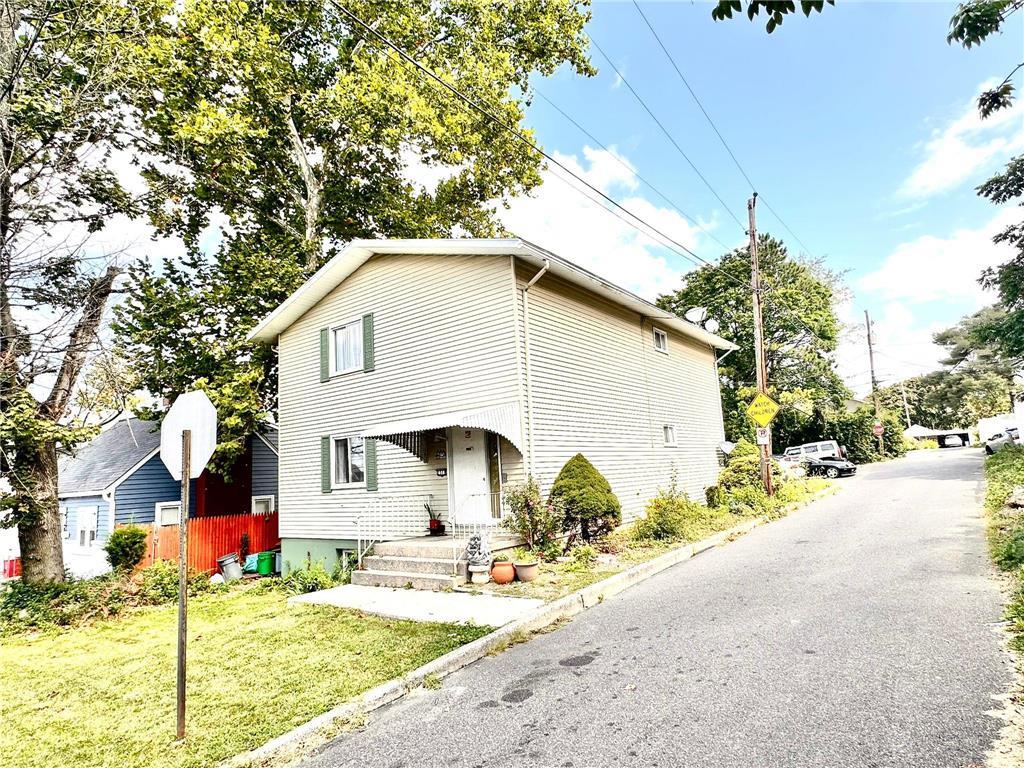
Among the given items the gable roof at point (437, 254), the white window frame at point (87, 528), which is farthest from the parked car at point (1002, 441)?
the white window frame at point (87, 528)

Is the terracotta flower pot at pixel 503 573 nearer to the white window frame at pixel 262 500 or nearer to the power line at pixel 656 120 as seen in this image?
the power line at pixel 656 120

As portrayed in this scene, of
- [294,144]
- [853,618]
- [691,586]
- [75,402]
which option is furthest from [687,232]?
[75,402]

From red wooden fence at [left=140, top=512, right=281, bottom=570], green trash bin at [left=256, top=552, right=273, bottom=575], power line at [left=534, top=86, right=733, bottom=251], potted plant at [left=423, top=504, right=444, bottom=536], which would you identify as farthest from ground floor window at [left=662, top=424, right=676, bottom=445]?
red wooden fence at [left=140, top=512, right=281, bottom=570]

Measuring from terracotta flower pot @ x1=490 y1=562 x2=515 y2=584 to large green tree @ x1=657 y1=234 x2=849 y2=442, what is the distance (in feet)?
82.1

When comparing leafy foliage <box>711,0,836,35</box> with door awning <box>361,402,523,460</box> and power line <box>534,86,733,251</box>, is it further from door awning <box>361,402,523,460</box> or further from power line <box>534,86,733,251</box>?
door awning <box>361,402,523,460</box>

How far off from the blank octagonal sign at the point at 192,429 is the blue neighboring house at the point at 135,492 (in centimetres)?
1447

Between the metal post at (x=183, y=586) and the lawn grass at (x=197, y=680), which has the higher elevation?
the metal post at (x=183, y=586)

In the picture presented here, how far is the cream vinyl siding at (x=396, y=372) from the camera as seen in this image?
1125cm

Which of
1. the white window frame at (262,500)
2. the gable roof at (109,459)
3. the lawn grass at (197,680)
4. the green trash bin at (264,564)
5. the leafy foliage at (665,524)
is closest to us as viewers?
the lawn grass at (197,680)

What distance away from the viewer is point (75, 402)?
420 inches

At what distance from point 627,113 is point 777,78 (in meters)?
3.36

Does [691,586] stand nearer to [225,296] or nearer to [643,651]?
[643,651]

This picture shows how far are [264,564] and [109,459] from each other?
9734 millimetres

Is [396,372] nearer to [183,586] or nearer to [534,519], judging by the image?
[534,519]
